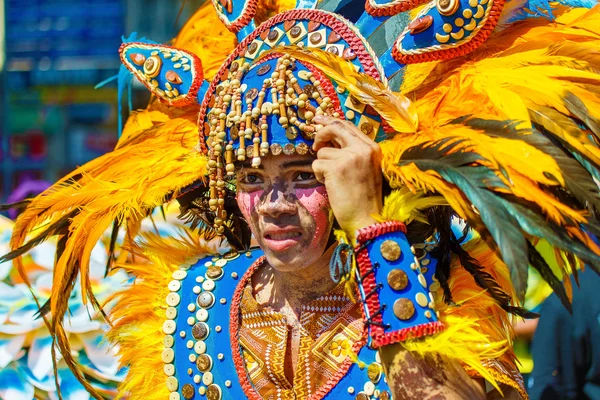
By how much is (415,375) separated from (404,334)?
10 cm

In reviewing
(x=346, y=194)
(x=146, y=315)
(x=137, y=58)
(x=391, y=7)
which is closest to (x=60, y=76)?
(x=137, y=58)

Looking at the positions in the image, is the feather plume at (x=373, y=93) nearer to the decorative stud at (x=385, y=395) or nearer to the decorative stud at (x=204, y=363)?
the decorative stud at (x=385, y=395)

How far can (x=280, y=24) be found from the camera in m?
2.36

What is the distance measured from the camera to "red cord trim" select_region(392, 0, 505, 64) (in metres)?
2.10

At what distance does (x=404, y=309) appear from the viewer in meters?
1.95

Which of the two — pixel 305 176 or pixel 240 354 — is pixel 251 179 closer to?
pixel 305 176

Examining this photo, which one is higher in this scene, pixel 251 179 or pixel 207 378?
pixel 251 179

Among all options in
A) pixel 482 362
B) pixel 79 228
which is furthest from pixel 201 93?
pixel 482 362

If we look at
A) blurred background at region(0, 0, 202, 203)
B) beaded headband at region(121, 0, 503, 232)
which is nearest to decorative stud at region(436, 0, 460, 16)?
beaded headband at region(121, 0, 503, 232)

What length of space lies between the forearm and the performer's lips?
38 centimetres

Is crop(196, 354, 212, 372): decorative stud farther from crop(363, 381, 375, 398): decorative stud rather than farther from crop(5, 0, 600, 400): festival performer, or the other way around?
crop(363, 381, 375, 398): decorative stud

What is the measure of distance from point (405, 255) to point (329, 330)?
19.9 inches

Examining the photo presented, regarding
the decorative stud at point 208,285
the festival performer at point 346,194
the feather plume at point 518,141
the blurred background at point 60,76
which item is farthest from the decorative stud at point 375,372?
the blurred background at point 60,76

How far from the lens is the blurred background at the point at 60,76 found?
664 cm
